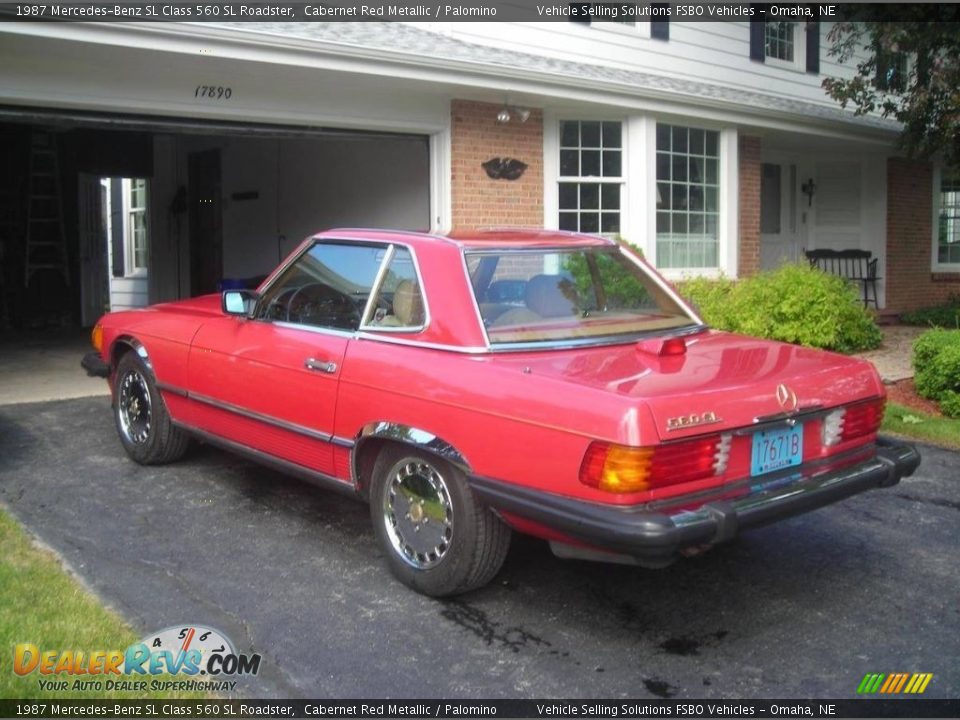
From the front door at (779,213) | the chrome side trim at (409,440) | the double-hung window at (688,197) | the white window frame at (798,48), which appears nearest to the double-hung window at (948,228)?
the front door at (779,213)

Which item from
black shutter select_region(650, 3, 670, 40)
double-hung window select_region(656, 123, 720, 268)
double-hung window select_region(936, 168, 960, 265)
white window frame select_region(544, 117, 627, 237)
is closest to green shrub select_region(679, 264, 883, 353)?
white window frame select_region(544, 117, 627, 237)

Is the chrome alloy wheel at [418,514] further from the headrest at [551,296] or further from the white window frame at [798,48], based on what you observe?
the white window frame at [798,48]

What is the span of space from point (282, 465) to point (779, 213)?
1363cm

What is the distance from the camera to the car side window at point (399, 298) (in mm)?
4528

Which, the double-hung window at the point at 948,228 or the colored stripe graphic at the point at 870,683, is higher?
the double-hung window at the point at 948,228

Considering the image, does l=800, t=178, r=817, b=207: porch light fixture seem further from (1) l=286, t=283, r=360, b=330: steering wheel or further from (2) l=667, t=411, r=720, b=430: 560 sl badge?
(2) l=667, t=411, r=720, b=430: 560 sl badge

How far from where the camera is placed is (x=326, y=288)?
5.11 meters

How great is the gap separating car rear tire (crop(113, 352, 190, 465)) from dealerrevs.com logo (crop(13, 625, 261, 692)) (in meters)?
2.57

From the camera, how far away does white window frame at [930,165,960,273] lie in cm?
1744

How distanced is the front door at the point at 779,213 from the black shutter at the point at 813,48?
155 cm

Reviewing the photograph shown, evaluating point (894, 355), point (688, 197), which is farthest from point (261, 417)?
point (688, 197)

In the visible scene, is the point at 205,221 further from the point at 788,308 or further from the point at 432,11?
the point at 788,308

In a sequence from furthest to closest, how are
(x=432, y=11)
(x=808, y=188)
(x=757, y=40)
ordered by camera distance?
(x=808, y=188) < (x=757, y=40) < (x=432, y=11)

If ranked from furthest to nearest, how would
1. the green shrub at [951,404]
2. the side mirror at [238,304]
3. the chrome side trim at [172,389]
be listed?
the green shrub at [951,404] → the chrome side trim at [172,389] → the side mirror at [238,304]
